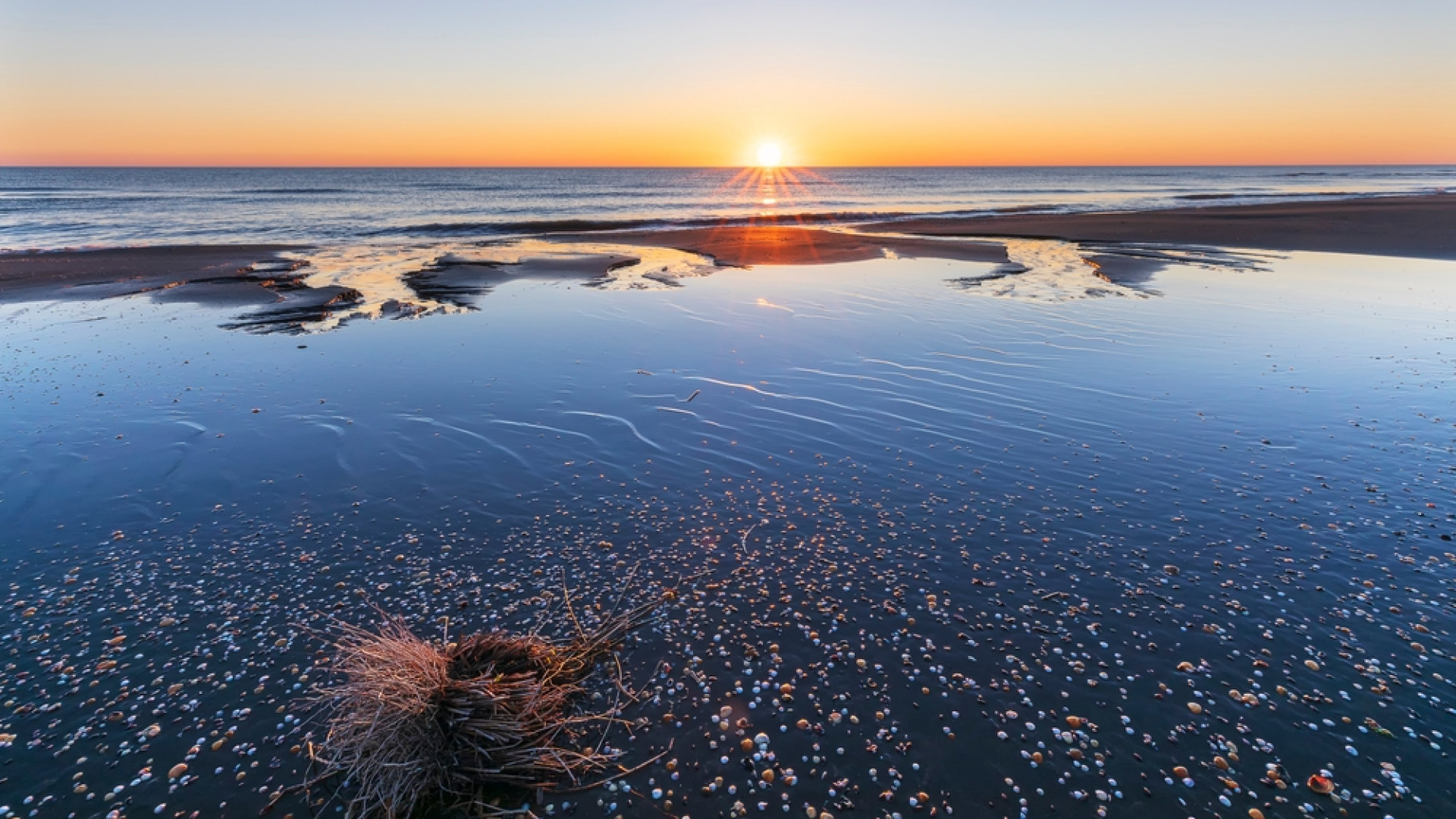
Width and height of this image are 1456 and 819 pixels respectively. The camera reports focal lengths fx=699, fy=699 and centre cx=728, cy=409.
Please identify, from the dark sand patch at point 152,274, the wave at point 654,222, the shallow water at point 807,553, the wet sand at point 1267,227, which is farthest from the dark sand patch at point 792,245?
the dark sand patch at point 152,274

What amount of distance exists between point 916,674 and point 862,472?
453 cm

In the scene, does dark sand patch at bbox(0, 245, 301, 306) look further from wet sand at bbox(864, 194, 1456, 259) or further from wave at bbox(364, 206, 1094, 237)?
wet sand at bbox(864, 194, 1456, 259)

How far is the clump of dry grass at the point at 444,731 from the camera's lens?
5.48m

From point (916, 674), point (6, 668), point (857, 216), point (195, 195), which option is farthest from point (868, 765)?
point (195, 195)

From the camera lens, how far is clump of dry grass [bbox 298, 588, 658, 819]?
216 inches

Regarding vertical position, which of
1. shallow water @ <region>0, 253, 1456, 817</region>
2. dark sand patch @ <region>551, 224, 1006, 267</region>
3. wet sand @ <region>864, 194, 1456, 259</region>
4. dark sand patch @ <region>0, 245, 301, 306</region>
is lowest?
shallow water @ <region>0, 253, 1456, 817</region>

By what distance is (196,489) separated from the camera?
10.5m

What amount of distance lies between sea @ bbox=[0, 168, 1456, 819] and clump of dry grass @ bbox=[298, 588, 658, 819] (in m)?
0.20

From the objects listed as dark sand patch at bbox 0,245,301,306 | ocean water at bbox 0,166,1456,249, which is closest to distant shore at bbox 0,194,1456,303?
dark sand patch at bbox 0,245,301,306

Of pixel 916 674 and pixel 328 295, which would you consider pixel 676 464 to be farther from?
pixel 328 295

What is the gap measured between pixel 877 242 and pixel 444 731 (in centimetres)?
4109

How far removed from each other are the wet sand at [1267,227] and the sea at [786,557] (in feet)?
80.1

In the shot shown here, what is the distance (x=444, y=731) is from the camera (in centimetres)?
563

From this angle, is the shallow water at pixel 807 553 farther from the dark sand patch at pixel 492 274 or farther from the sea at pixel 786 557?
the dark sand patch at pixel 492 274
